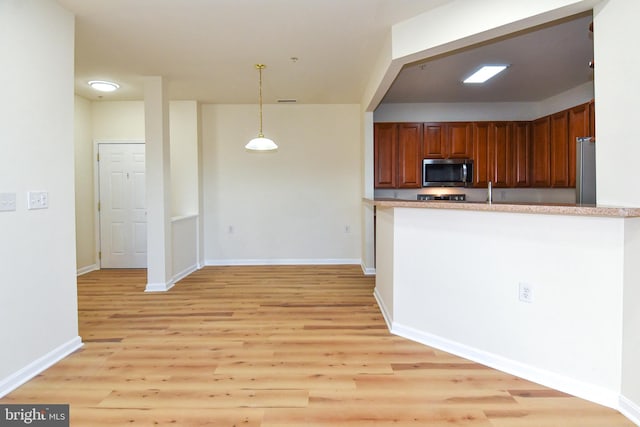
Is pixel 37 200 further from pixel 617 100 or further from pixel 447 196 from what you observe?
pixel 447 196

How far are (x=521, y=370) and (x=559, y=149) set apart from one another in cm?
381

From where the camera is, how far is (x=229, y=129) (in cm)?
566

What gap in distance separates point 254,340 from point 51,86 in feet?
7.82

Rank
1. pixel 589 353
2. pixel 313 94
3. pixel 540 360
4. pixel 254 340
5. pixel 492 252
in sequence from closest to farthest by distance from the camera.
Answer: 1. pixel 589 353
2. pixel 540 360
3. pixel 492 252
4. pixel 254 340
5. pixel 313 94

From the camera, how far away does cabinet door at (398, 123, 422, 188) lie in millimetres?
5375

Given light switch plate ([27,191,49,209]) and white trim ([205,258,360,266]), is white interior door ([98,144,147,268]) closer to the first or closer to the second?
white trim ([205,258,360,266])

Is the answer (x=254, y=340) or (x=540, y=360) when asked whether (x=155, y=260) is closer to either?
(x=254, y=340)

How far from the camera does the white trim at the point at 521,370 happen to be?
1916mm

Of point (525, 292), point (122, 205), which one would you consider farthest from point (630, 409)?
point (122, 205)

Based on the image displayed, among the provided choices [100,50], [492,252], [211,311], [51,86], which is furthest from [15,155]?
[492,252]

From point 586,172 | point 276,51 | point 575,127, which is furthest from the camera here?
point 575,127

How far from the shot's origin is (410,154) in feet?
17.7

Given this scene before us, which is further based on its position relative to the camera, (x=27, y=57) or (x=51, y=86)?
(x=51, y=86)

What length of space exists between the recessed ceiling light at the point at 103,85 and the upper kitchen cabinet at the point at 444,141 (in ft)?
14.5
